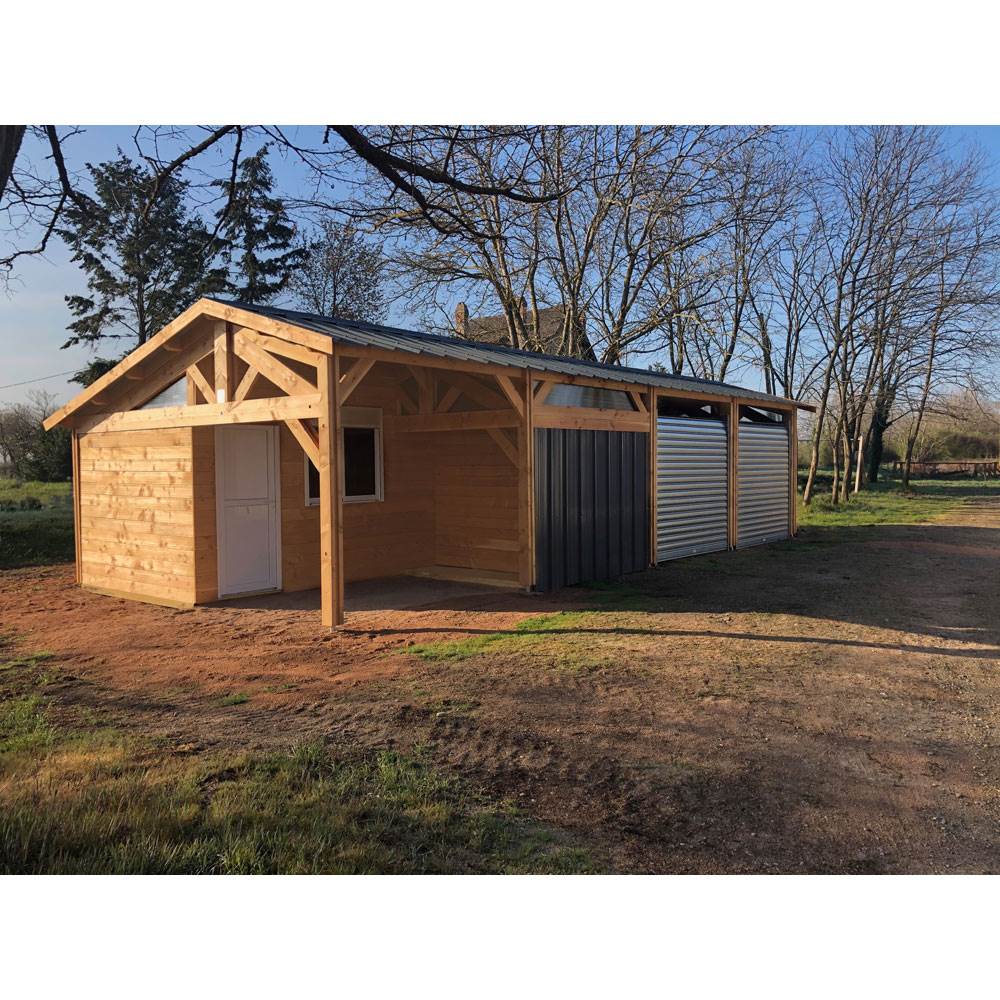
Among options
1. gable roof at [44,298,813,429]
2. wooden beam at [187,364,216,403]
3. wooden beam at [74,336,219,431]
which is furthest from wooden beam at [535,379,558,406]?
wooden beam at [74,336,219,431]

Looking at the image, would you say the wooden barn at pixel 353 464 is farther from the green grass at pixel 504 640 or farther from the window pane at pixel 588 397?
the green grass at pixel 504 640

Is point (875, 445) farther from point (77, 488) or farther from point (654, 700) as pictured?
point (654, 700)

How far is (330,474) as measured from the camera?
7395 millimetres

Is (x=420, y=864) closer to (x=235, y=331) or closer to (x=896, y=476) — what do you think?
(x=235, y=331)

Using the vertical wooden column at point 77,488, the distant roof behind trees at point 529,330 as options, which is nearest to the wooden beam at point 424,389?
the vertical wooden column at point 77,488

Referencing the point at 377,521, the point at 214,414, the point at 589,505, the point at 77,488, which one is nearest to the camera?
the point at 214,414

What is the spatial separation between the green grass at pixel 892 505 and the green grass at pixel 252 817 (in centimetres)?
1648

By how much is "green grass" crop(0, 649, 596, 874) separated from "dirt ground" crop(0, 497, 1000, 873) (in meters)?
0.27

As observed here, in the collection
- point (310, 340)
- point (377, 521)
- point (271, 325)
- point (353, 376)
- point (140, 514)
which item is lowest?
point (377, 521)

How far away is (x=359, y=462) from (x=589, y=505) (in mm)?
3107

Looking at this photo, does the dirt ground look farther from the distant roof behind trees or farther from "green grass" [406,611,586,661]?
the distant roof behind trees

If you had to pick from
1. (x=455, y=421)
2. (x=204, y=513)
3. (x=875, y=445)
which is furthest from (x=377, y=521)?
(x=875, y=445)

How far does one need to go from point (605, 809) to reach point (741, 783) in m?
0.76

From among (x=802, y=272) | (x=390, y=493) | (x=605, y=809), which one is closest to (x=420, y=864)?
(x=605, y=809)
